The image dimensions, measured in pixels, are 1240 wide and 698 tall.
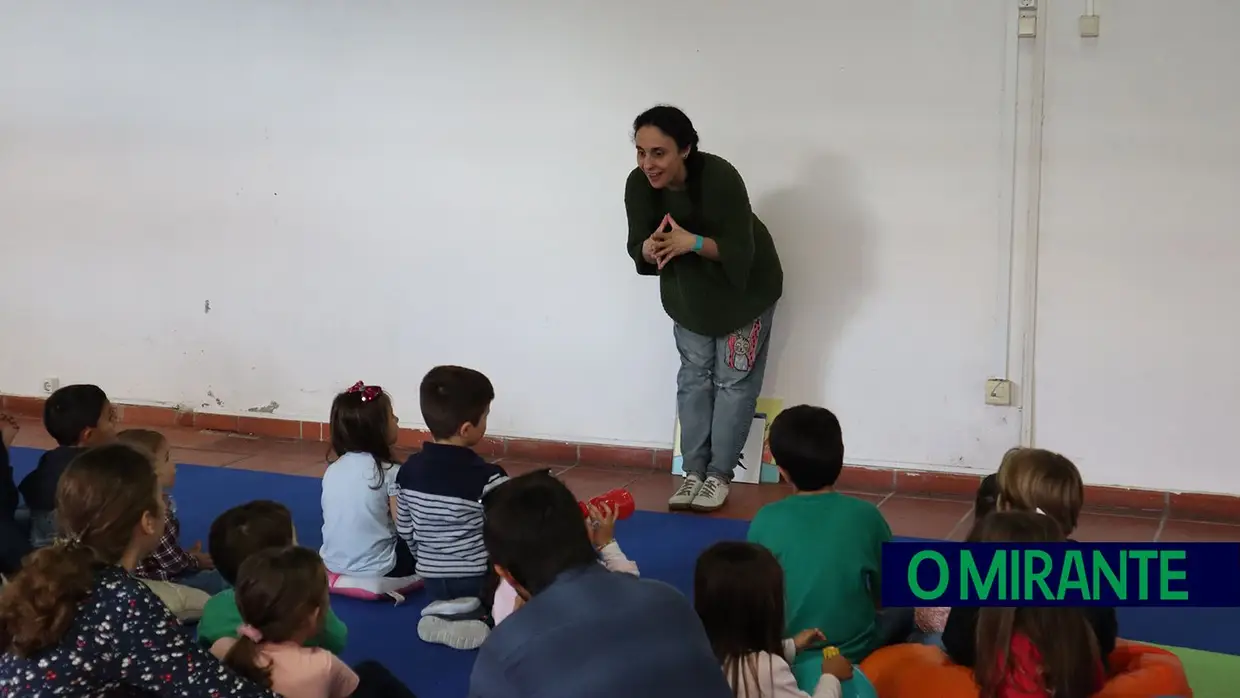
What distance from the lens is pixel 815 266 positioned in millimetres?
4375

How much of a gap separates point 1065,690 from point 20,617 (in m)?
1.71

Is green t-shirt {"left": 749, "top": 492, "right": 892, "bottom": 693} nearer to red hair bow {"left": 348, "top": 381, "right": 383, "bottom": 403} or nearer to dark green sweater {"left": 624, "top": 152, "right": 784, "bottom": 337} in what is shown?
red hair bow {"left": 348, "top": 381, "right": 383, "bottom": 403}

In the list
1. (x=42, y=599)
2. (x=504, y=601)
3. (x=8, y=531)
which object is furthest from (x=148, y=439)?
(x=42, y=599)

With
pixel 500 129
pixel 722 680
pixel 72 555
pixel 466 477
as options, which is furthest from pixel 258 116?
pixel 722 680

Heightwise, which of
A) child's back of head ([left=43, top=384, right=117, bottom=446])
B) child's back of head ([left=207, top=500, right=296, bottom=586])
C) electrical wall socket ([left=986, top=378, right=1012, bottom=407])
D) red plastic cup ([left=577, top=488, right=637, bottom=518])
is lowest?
red plastic cup ([left=577, top=488, right=637, bottom=518])

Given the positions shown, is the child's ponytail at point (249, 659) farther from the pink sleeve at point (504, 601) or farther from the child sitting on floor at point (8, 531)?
the child sitting on floor at point (8, 531)

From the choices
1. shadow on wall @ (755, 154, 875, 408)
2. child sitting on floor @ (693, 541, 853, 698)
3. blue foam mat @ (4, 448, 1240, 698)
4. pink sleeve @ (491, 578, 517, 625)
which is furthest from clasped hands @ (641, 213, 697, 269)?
child sitting on floor @ (693, 541, 853, 698)

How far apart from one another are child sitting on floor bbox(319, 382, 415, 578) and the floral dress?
3.83 feet

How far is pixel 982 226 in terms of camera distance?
413 centimetres

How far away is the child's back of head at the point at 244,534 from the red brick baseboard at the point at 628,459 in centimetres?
238

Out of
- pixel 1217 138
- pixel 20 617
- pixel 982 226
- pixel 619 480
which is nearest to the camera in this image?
pixel 20 617

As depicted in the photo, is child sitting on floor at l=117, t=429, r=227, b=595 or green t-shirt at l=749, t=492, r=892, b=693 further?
child sitting on floor at l=117, t=429, r=227, b=595

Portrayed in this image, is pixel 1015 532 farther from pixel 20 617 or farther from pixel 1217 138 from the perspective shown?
pixel 1217 138

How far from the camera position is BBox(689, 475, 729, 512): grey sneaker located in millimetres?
4031
